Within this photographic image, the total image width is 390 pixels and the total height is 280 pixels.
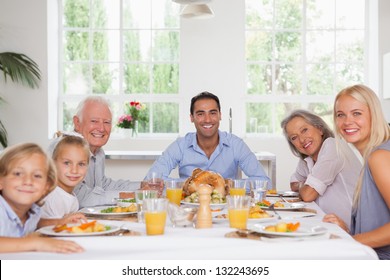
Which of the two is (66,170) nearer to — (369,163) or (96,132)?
(96,132)

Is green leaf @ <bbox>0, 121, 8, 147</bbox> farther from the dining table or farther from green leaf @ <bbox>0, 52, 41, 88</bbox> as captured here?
the dining table

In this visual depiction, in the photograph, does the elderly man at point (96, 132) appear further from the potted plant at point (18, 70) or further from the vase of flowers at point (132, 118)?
the vase of flowers at point (132, 118)

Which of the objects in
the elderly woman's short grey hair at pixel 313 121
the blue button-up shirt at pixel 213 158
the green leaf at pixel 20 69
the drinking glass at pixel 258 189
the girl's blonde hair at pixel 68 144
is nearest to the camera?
the girl's blonde hair at pixel 68 144

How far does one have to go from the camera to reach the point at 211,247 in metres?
1.45

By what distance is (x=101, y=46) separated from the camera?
677 centimetres

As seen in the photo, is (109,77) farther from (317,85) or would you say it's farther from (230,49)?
(317,85)

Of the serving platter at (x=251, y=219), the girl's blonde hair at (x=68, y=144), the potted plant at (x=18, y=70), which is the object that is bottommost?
the serving platter at (x=251, y=219)

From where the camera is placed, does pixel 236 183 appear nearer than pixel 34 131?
Yes

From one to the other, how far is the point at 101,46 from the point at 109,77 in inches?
14.6

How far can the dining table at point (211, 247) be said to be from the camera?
138 centimetres

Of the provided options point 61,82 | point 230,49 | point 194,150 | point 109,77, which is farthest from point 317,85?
point 194,150

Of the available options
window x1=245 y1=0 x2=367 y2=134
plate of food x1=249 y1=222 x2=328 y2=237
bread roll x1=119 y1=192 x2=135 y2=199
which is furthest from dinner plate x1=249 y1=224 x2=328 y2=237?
window x1=245 y1=0 x2=367 y2=134

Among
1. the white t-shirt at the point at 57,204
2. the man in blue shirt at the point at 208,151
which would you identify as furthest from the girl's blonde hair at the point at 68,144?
the man in blue shirt at the point at 208,151
